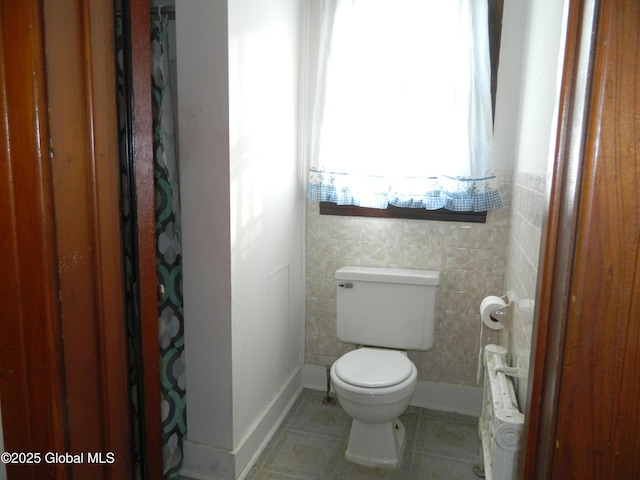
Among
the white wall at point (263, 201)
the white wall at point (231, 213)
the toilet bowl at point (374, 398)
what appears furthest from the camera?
the toilet bowl at point (374, 398)

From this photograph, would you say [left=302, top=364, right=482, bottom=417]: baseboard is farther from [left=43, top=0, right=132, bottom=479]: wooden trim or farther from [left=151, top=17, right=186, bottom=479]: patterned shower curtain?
[left=43, top=0, right=132, bottom=479]: wooden trim

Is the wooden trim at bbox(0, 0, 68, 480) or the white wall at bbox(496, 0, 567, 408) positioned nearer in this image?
the wooden trim at bbox(0, 0, 68, 480)

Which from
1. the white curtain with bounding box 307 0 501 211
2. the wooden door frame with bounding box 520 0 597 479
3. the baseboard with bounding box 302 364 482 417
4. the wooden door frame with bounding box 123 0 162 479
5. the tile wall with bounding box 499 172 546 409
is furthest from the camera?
the baseboard with bounding box 302 364 482 417

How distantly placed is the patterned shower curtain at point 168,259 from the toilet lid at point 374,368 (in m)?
0.72

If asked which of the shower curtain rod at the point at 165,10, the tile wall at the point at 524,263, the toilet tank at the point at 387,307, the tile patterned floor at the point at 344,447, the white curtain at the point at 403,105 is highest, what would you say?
the shower curtain rod at the point at 165,10

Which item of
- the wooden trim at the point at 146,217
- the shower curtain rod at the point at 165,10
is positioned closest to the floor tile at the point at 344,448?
the wooden trim at the point at 146,217

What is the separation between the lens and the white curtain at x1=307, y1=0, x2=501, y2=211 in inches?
85.7

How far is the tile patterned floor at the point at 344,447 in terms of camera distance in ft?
6.57

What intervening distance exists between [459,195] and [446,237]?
262 mm

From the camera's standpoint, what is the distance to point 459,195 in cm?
225

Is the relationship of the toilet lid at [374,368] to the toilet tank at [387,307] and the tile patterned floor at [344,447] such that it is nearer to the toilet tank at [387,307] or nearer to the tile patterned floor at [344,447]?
the toilet tank at [387,307]

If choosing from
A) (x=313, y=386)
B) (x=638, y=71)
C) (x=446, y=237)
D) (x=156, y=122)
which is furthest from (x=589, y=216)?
(x=313, y=386)

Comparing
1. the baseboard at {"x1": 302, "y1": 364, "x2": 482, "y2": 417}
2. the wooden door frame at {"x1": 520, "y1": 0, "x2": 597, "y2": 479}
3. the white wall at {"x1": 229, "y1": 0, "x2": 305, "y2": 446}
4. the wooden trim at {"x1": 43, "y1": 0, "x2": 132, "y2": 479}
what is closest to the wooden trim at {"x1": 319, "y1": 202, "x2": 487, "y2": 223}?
the white wall at {"x1": 229, "y1": 0, "x2": 305, "y2": 446}

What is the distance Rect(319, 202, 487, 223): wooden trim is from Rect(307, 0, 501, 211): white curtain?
0.09 meters
